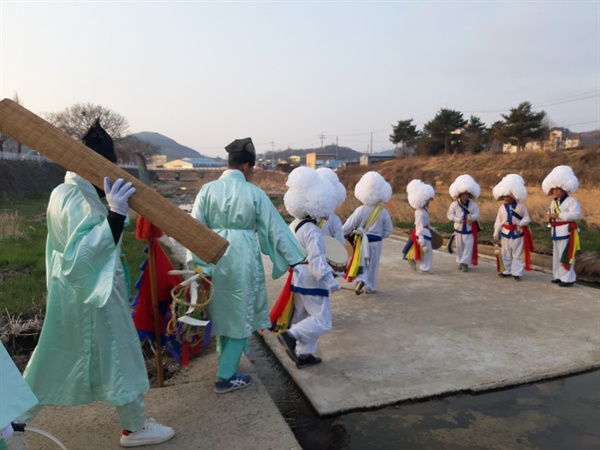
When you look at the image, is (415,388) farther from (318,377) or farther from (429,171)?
(429,171)

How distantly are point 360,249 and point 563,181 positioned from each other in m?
3.62

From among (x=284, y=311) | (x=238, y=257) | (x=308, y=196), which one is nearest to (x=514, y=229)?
(x=308, y=196)

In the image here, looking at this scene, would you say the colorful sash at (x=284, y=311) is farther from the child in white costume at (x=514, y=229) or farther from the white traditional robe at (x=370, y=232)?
the child in white costume at (x=514, y=229)

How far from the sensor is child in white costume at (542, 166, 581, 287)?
721 centimetres

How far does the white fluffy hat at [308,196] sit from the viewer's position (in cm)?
454

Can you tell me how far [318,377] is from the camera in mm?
4039

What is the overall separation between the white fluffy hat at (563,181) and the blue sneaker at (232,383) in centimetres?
627

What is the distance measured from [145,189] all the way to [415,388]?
9.00 ft

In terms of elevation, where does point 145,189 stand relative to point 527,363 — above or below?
above

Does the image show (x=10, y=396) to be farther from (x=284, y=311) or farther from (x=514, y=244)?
(x=514, y=244)

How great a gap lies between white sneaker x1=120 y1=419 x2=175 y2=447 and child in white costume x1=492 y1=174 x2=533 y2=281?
6.68m

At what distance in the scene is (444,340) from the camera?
4934 mm

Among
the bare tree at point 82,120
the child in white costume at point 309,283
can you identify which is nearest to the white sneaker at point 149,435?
the child in white costume at point 309,283

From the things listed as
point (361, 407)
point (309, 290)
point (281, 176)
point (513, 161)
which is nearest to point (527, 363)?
point (361, 407)
